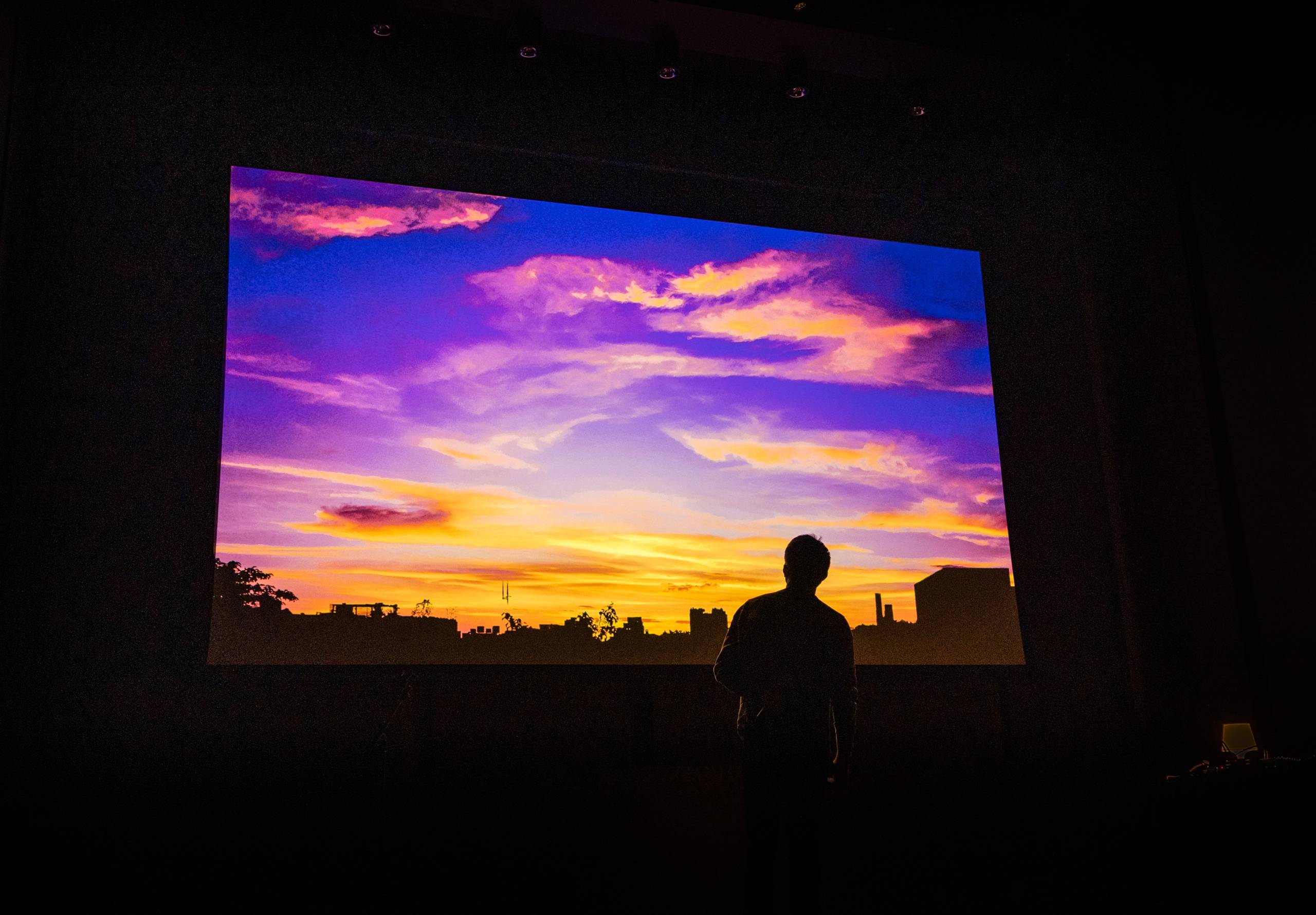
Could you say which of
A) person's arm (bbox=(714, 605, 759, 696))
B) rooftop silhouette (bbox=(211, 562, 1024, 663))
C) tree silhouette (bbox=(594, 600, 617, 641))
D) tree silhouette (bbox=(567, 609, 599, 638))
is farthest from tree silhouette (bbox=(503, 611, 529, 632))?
person's arm (bbox=(714, 605, 759, 696))

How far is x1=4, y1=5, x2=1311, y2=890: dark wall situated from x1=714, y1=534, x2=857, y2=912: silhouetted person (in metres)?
1.05

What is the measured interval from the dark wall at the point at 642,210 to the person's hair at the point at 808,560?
1.33 meters

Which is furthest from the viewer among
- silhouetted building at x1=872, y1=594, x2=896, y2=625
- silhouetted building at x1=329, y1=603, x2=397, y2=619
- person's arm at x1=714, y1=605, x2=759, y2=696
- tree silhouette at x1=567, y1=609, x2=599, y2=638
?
silhouetted building at x1=872, y1=594, x2=896, y2=625

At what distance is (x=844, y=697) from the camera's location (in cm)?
306

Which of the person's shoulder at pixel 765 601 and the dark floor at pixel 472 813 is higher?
the person's shoulder at pixel 765 601

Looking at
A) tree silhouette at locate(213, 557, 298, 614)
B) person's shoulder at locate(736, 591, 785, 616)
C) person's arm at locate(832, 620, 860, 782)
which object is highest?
tree silhouette at locate(213, 557, 298, 614)

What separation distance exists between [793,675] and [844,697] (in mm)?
215

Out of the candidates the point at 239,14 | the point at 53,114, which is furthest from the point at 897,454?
the point at 53,114

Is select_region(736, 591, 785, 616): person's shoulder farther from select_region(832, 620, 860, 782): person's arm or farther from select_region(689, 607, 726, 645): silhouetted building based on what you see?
select_region(689, 607, 726, 645): silhouetted building

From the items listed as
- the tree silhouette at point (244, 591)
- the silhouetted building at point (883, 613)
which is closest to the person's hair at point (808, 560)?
the silhouetted building at point (883, 613)

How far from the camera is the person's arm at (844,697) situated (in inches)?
120

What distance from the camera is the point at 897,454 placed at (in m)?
4.79

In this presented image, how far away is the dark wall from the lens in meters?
3.72

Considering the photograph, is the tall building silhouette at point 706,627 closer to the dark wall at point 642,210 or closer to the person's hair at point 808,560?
the dark wall at point 642,210
